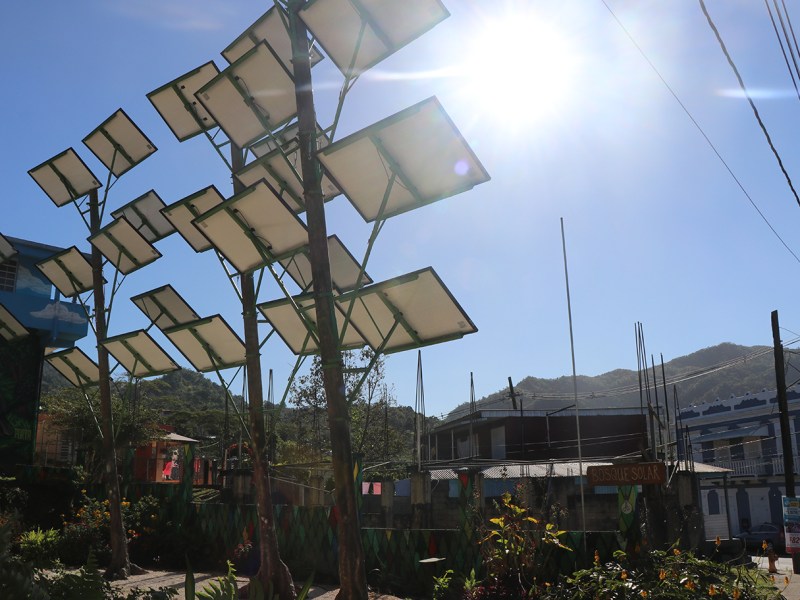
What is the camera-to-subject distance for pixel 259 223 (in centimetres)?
823

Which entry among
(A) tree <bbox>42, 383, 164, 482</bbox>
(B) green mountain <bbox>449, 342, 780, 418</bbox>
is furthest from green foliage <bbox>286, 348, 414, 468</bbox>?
(B) green mountain <bbox>449, 342, 780, 418</bbox>

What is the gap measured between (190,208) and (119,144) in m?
5.49

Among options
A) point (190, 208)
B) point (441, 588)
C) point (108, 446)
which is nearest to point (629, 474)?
point (441, 588)

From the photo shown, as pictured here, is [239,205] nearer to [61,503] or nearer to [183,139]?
[183,139]

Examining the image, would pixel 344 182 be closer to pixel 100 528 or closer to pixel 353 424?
pixel 100 528

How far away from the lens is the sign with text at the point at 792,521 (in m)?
19.2

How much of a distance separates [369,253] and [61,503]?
15258 millimetres

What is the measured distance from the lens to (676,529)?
626 inches

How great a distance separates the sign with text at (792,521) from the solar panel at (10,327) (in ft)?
74.3

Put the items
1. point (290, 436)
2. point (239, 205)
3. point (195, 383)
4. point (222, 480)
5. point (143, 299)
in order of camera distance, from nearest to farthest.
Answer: point (239, 205)
point (143, 299)
point (222, 480)
point (290, 436)
point (195, 383)

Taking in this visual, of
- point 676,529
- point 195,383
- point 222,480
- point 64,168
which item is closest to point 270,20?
point 64,168

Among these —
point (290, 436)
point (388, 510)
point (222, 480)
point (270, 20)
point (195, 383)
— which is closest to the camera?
point (270, 20)

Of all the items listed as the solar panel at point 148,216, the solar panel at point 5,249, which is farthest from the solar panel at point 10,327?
the solar panel at point 148,216

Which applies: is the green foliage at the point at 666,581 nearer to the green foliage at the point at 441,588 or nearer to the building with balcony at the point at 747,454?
the green foliage at the point at 441,588
